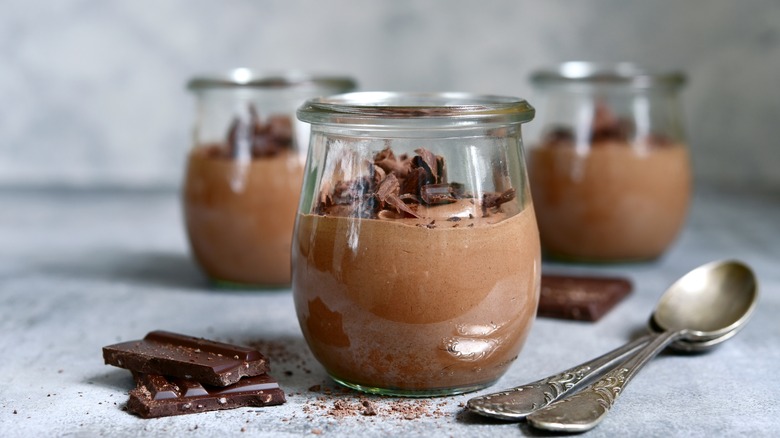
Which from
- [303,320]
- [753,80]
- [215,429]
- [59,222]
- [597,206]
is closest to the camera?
[215,429]

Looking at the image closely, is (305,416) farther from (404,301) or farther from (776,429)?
(776,429)

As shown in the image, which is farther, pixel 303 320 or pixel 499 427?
pixel 303 320

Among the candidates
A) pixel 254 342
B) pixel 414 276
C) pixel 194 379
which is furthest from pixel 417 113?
pixel 254 342

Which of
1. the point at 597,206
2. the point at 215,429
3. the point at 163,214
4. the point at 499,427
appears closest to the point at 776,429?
the point at 499,427

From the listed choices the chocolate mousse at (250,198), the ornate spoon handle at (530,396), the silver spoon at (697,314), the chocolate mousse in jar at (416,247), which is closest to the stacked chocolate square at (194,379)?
the chocolate mousse in jar at (416,247)

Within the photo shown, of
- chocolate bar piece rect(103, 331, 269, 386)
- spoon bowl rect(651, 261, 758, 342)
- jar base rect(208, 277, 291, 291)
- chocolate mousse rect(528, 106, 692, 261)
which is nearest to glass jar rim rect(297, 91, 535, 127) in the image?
chocolate bar piece rect(103, 331, 269, 386)

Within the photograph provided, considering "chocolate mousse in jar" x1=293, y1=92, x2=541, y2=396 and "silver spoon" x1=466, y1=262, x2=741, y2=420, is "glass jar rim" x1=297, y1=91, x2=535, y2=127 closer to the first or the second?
"chocolate mousse in jar" x1=293, y1=92, x2=541, y2=396
